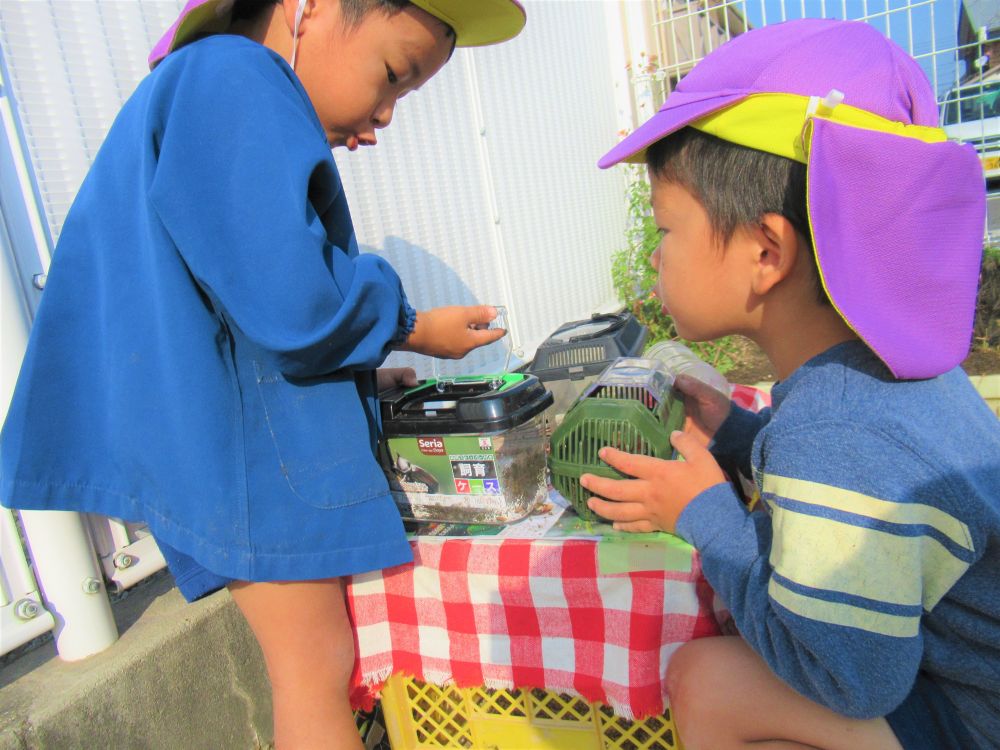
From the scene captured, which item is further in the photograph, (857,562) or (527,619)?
(527,619)

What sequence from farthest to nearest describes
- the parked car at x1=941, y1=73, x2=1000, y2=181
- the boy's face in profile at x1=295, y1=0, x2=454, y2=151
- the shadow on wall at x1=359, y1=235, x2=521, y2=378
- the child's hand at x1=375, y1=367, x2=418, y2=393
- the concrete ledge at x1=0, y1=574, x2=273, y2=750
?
the parked car at x1=941, y1=73, x2=1000, y2=181, the shadow on wall at x1=359, y1=235, x2=521, y2=378, the child's hand at x1=375, y1=367, x2=418, y2=393, the concrete ledge at x1=0, y1=574, x2=273, y2=750, the boy's face in profile at x1=295, y1=0, x2=454, y2=151

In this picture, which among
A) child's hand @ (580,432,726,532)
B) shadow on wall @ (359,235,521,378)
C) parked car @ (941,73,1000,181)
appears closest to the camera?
child's hand @ (580,432,726,532)

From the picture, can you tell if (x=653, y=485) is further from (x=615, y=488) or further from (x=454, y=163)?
(x=454, y=163)

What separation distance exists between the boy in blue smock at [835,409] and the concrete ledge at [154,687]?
1.14m

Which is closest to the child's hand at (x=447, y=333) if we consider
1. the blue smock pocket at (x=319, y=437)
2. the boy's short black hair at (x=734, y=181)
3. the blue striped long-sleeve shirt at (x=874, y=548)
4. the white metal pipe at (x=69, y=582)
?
the blue smock pocket at (x=319, y=437)

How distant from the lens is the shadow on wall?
2771 mm

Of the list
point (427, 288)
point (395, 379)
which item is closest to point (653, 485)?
point (395, 379)

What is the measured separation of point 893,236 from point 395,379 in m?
1.07

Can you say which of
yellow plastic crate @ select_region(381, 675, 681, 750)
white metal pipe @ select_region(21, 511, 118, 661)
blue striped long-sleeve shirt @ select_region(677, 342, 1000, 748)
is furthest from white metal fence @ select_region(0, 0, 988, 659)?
blue striped long-sleeve shirt @ select_region(677, 342, 1000, 748)

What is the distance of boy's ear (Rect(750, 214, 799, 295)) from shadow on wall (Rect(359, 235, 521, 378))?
178 centimetres

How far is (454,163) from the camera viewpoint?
10.5ft

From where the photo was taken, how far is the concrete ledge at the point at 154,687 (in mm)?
1414

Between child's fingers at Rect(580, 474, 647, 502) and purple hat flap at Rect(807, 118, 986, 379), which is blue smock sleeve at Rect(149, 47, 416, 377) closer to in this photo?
child's fingers at Rect(580, 474, 647, 502)

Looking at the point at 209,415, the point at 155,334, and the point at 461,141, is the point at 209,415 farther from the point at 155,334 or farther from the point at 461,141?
the point at 461,141
